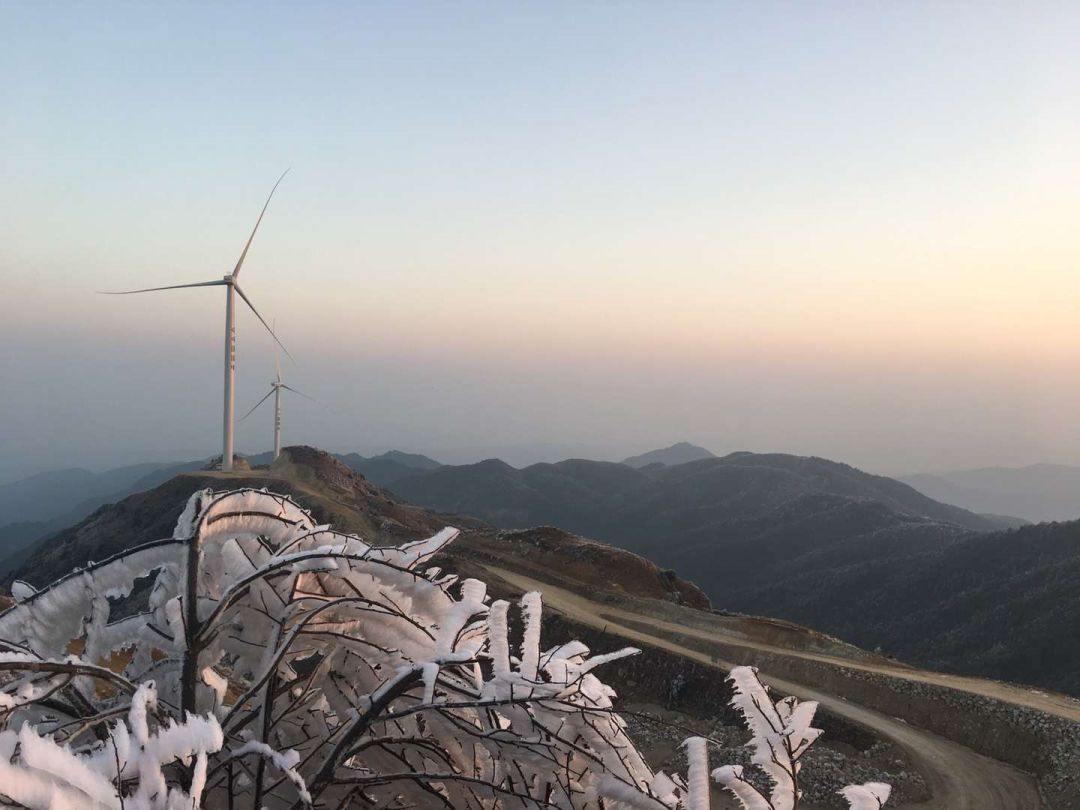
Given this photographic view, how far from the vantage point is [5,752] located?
8.23 ft

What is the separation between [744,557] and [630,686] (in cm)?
9089

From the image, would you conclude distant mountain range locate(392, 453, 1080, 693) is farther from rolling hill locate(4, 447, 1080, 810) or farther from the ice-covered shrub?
the ice-covered shrub

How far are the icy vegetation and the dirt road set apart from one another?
74.2 feet

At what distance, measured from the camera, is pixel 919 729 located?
26312mm

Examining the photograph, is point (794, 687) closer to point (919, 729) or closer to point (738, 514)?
point (919, 729)

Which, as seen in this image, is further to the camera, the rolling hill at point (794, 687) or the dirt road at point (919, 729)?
the rolling hill at point (794, 687)

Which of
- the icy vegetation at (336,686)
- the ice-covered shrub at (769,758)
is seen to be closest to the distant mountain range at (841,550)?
the ice-covered shrub at (769,758)

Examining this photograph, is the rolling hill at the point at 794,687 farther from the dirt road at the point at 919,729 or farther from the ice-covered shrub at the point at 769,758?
the ice-covered shrub at the point at 769,758

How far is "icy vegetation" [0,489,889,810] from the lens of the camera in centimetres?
321

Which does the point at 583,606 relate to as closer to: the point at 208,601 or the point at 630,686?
the point at 630,686

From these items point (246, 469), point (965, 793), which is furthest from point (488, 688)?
point (246, 469)

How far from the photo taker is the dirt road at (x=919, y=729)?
72.4 ft

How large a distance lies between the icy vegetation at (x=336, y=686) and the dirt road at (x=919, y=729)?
891 inches

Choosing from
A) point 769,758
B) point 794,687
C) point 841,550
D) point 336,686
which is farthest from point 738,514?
point 769,758
